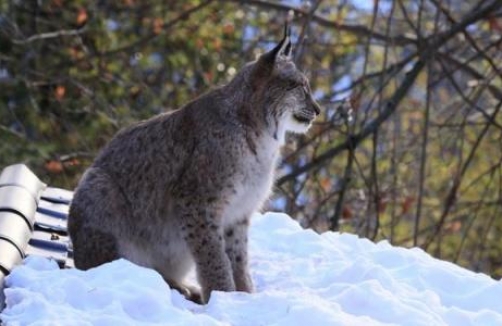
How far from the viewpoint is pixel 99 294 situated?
4.30m

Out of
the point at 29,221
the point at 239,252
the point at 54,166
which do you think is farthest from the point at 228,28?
the point at 239,252

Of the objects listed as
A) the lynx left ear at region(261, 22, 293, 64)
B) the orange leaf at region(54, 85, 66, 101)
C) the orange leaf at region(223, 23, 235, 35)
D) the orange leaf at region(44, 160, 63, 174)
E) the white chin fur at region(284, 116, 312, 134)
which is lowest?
the white chin fur at region(284, 116, 312, 134)

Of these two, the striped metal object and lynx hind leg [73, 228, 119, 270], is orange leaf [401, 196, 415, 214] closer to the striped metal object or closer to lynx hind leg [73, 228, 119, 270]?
the striped metal object

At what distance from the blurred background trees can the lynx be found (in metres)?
3.11

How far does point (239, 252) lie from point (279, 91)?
0.86 meters

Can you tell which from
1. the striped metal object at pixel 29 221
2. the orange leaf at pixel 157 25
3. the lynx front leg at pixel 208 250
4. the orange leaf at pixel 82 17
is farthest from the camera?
the orange leaf at pixel 82 17

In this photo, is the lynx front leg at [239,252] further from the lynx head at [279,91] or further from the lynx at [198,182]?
the lynx head at [279,91]

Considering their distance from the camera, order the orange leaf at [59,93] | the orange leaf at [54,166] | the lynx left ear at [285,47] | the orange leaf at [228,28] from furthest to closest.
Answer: the orange leaf at [228,28]
the orange leaf at [59,93]
the orange leaf at [54,166]
the lynx left ear at [285,47]

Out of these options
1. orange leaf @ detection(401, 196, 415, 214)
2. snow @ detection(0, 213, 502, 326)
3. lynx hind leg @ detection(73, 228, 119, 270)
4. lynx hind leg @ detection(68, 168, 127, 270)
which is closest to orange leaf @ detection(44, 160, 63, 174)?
orange leaf @ detection(401, 196, 415, 214)

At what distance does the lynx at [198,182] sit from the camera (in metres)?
5.31

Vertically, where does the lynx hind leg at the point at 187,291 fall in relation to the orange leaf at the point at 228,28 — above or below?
below

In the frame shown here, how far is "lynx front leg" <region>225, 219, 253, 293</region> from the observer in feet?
18.2

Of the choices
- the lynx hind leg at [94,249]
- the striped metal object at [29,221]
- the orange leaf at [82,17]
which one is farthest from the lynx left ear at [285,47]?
the orange leaf at [82,17]

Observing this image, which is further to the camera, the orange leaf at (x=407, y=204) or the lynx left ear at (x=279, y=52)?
the orange leaf at (x=407, y=204)
